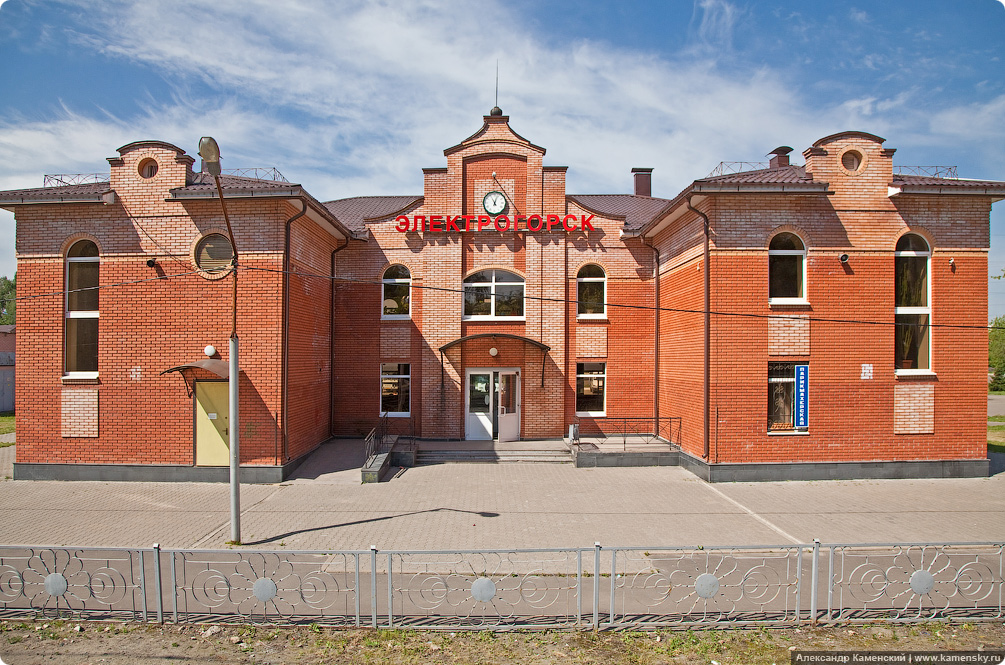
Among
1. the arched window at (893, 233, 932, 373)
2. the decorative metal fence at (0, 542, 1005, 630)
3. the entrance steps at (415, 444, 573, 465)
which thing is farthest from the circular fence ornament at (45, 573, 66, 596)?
the arched window at (893, 233, 932, 373)

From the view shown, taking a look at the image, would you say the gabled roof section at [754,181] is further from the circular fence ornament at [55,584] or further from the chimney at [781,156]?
the circular fence ornament at [55,584]

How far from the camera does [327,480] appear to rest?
11.9m

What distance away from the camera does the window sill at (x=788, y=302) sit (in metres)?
12.4

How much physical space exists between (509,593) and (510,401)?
9.47 meters

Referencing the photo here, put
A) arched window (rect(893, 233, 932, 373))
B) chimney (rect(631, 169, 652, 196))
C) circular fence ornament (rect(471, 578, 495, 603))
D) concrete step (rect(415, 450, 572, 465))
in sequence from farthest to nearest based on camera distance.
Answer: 1. chimney (rect(631, 169, 652, 196))
2. concrete step (rect(415, 450, 572, 465))
3. arched window (rect(893, 233, 932, 373))
4. circular fence ornament (rect(471, 578, 495, 603))

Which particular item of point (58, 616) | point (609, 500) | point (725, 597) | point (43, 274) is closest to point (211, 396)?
point (43, 274)

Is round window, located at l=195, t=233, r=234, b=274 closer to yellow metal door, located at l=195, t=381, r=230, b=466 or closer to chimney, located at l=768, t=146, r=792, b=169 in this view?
yellow metal door, located at l=195, t=381, r=230, b=466

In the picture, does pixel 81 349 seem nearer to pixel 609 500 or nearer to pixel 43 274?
pixel 43 274

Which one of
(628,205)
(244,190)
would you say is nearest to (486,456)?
(244,190)

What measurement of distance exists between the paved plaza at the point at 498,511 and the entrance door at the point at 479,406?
2846 mm

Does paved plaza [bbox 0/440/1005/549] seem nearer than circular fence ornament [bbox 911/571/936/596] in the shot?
No

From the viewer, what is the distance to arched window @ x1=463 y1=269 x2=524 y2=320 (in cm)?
1605

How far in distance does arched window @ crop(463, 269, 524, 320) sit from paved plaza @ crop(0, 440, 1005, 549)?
503cm

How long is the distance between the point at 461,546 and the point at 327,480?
4937mm
